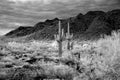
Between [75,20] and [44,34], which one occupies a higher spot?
[75,20]

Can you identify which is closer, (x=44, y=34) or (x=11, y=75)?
(x=11, y=75)

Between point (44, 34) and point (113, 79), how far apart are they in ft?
308

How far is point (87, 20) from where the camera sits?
102062 millimetres

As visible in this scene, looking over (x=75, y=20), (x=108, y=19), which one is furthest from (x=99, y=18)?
(x=75, y=20)

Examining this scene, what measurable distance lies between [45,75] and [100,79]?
8.23ft

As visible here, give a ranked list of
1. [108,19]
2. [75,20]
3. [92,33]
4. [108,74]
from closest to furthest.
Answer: [108,74], [92,33], [108,19], [75,20]

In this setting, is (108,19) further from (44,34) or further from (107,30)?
(44,34)

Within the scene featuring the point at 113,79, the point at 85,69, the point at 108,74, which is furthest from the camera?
the point at 85,69

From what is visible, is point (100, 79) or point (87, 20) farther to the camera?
point (87, 20)

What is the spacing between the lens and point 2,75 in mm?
8688

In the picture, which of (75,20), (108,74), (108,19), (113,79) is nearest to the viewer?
(113,79)

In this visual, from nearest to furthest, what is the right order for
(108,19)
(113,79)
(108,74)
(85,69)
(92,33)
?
(113,79) → (108,74) → (85,69) → (92,33) → (108,19)

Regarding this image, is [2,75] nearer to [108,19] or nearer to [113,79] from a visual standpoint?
[113,79]

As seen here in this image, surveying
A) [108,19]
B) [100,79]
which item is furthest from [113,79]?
[108,19]
